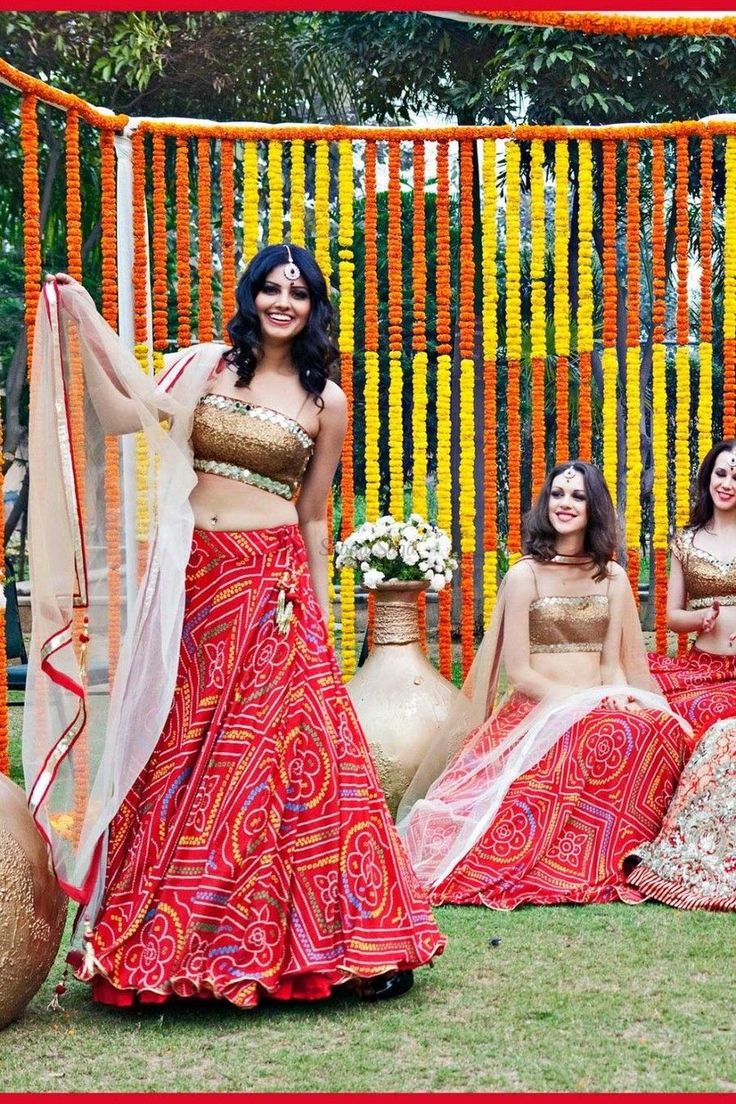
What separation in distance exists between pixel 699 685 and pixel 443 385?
4.77 feet

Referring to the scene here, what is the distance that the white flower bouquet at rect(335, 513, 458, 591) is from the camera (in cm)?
526

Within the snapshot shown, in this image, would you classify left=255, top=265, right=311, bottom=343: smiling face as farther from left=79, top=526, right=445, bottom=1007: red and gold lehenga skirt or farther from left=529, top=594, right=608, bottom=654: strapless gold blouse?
left=529, top=594, right=608, bottom=654: strapless gold blouse

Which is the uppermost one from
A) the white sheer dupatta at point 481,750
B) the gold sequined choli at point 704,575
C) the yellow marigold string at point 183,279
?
the yellow marigold string at point 183,279

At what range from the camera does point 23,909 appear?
121 inches

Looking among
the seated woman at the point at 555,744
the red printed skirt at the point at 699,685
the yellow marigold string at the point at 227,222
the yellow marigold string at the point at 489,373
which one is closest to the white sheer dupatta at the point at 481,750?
the seated woman at the point at 555,744

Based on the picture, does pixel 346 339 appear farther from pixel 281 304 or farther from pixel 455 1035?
pixel 455 1035

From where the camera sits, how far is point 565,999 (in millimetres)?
3395

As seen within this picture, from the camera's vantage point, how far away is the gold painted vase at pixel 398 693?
5.07 meters

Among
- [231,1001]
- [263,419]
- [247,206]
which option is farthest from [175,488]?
[247,206]

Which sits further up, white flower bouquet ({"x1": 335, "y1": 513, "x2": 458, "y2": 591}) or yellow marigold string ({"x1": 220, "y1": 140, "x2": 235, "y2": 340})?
yellow marigold string ({"x1": 220, "y1": 140, "x2": 235, "y2": 340})

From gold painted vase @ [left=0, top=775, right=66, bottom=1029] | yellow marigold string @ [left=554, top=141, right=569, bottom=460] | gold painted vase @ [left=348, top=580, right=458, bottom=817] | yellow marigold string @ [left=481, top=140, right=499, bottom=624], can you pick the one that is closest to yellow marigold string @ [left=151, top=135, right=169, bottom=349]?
yellow marigold string @ [left=481, top=140, right=499, bottom=624]

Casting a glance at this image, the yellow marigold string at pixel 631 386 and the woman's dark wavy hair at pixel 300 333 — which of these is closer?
the woman's dark wavy hair at pixel 300 333

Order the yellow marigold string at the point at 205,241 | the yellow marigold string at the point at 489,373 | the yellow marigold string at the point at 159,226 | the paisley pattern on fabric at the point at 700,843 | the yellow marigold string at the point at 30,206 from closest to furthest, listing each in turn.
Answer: the paisley pattern on fabric at the point at 700,843 < the yellow marigold string at the point at 30,206 < the yellow marigold string at the point at 159,226 < the yellow marigold string at the point at 205,241 < the yellow marigold string at the point at 489,373

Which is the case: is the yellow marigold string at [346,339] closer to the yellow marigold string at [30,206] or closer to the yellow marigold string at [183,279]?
the yellow marigold string at [183,279]
